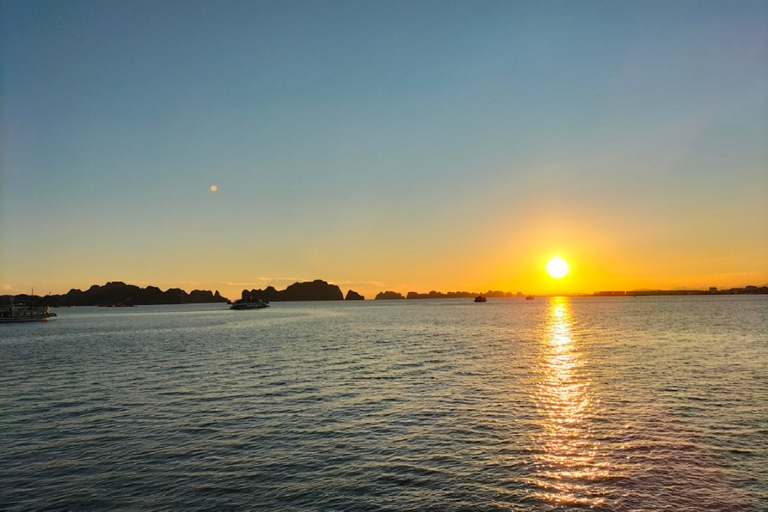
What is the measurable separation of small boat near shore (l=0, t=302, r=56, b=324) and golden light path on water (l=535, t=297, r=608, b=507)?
192106 mm

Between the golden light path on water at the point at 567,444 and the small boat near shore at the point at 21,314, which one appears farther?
the small boat near shore at the point at 21,314

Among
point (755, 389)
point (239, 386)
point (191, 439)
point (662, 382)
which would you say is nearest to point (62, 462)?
point (191, 439)

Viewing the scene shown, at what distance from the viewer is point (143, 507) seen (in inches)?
767

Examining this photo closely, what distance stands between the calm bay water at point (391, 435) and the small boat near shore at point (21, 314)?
143381 millimetres

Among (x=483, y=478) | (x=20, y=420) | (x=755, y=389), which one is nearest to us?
(x=483, y=478)

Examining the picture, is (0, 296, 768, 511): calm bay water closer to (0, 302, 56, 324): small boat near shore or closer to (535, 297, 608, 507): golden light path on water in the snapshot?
(535, 297, 608, 507): golden light path on water

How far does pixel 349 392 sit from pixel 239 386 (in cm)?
1149

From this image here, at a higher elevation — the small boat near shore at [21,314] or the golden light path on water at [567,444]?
the small boat near shore at [21,314]

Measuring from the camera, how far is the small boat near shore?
170m

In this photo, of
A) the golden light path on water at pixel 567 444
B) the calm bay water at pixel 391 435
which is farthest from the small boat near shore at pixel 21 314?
the golden light path on water at pixel 567 444

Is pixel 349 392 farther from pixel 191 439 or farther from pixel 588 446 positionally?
pixel 588 446

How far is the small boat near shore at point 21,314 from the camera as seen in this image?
559 feet

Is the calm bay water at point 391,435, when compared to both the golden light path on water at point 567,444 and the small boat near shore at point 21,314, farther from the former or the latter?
the small boat near shore at point 21,314

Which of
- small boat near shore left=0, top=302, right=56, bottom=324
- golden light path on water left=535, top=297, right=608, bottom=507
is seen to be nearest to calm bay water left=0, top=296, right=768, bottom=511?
golden light path on water left=535, top=297, right=608, bottom=507
